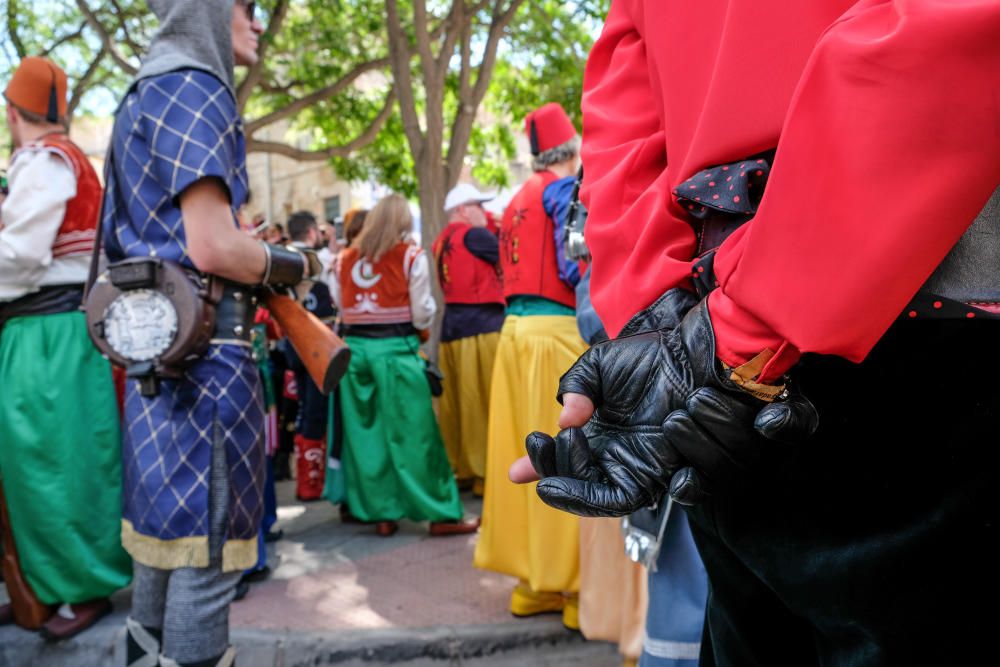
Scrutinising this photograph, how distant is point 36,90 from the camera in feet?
11.1

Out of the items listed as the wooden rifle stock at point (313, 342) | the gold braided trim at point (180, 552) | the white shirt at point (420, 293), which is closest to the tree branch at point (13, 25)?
the white shirt at point (420, 293)

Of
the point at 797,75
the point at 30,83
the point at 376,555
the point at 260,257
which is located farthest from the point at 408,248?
the point at 797,75

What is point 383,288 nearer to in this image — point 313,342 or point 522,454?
point 522,454

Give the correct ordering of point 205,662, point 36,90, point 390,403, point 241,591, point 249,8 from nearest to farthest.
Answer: point 205,662, point 249,8, point 36,90, point 241,591, point 390,403

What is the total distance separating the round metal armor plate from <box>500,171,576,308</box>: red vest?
6.00 feet

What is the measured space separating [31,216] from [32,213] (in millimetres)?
12

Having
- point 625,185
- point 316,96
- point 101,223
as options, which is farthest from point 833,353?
point 316,96

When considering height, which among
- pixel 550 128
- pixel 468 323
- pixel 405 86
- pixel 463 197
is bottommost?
pixel 468 323

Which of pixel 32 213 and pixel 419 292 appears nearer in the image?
pixel 32 213

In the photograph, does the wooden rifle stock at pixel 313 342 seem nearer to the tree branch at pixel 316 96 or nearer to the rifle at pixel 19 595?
the rifle at pixel 19 595

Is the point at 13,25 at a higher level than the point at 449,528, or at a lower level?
higher

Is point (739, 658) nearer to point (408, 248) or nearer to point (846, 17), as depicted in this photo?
point (846, 17)

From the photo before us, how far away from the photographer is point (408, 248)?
207 inches

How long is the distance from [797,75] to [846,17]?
0.53 feet
